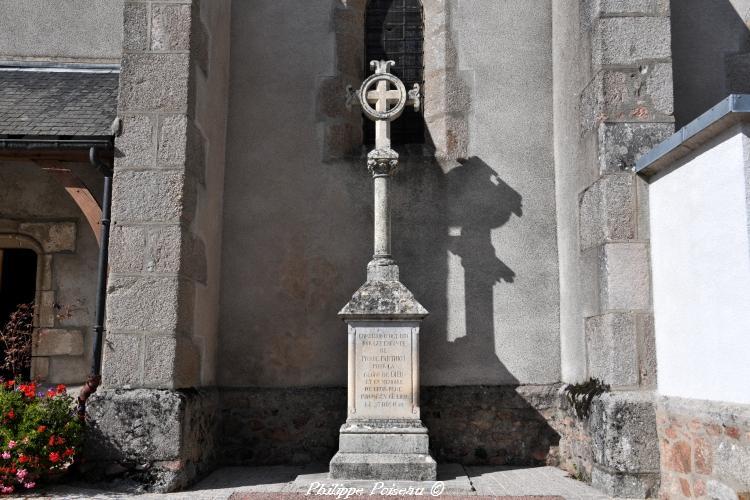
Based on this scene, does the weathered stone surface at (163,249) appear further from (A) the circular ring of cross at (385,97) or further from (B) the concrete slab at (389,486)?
(A) the circular ring of cross at (385,97)

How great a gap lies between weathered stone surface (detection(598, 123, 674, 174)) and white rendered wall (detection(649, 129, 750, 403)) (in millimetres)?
313

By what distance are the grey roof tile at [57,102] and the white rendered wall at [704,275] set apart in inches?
174

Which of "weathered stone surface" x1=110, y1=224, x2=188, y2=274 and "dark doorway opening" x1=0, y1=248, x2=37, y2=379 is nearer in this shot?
"weathered stone surface" x1=110, y1=224, x2=188, y2=274

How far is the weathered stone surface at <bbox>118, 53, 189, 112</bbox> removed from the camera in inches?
230

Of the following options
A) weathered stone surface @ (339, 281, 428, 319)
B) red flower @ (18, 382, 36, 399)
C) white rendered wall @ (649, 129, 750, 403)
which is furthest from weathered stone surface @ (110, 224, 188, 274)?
white rendered wall @ (649, 129, 750, 403)

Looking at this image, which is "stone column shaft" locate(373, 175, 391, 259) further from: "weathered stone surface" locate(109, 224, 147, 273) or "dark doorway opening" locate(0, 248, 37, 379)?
"dark doorway opening" locate(0, 248, 37, 379)

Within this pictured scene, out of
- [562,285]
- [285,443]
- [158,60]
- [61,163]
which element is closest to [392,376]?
[285,443]

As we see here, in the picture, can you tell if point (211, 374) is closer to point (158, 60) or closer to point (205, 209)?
point (205, 209)

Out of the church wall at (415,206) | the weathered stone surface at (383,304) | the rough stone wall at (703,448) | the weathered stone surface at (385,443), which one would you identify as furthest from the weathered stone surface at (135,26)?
the rough stone wall at (703,448)

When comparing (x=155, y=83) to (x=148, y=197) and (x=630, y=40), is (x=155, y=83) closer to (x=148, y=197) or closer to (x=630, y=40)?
(x=148, y=197)

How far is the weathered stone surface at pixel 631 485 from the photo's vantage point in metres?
5.12

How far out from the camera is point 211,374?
659 cm

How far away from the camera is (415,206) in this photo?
6992 millimetres

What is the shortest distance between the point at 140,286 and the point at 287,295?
64.3 inches
